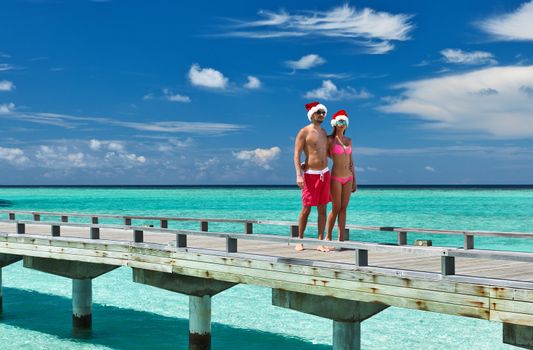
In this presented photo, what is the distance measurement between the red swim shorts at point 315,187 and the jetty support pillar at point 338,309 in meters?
1.45

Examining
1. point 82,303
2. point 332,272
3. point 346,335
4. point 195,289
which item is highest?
point 332,272

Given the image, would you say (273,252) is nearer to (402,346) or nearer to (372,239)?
(402,346)

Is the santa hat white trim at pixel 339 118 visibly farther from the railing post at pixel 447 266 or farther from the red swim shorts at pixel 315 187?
the railing post at pixel 447 266

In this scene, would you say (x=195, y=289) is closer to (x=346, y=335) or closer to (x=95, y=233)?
(x=95, y=233)

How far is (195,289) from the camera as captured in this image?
1272 centimetres

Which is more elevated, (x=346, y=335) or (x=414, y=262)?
(x=414, y=262)

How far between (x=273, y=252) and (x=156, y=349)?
574cm

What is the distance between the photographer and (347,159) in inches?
419

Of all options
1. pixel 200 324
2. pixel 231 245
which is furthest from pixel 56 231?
pixel 231 245

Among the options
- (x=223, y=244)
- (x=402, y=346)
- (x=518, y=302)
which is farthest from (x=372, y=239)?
(x=518, y=302)

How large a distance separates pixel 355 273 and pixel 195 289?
4670mm

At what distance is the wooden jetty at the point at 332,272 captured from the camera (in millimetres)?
7656

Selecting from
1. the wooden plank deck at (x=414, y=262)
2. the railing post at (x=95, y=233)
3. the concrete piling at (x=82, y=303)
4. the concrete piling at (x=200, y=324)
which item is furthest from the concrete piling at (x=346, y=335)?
the concrete piling at (x=82, y=303)

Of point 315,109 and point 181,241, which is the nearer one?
point 315,109
